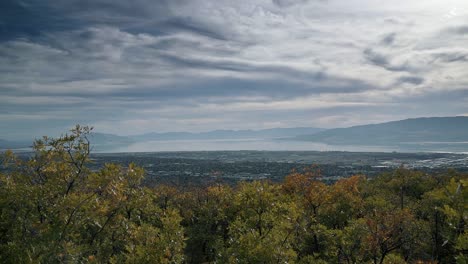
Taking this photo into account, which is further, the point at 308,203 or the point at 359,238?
the point at 308,203

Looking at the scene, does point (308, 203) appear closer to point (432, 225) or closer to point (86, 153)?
point (432, 225)

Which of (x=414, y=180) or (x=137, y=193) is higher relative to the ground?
(x=137, y=193)

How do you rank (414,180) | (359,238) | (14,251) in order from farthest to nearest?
(414,180)
(359,238)
(14,251)

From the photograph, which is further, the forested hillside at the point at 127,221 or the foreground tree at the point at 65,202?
the forested hillside at the point at 127,221

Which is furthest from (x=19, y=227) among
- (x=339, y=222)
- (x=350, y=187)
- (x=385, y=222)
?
(x=350, y=187)

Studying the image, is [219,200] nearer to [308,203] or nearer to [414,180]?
[308,203]

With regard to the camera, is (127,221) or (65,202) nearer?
(65,202)

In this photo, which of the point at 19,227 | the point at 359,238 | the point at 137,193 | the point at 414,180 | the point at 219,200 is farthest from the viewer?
the point at 414,180

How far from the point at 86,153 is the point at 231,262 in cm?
1043

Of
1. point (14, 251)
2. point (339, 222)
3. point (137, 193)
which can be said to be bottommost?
point (339, 222)

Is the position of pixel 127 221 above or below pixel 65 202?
below

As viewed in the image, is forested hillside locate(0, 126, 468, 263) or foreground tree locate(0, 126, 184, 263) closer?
foreground tree locate(0, 126, 184, 263)

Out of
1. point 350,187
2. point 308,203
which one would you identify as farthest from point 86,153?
point 350,187

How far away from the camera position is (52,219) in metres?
13.9
